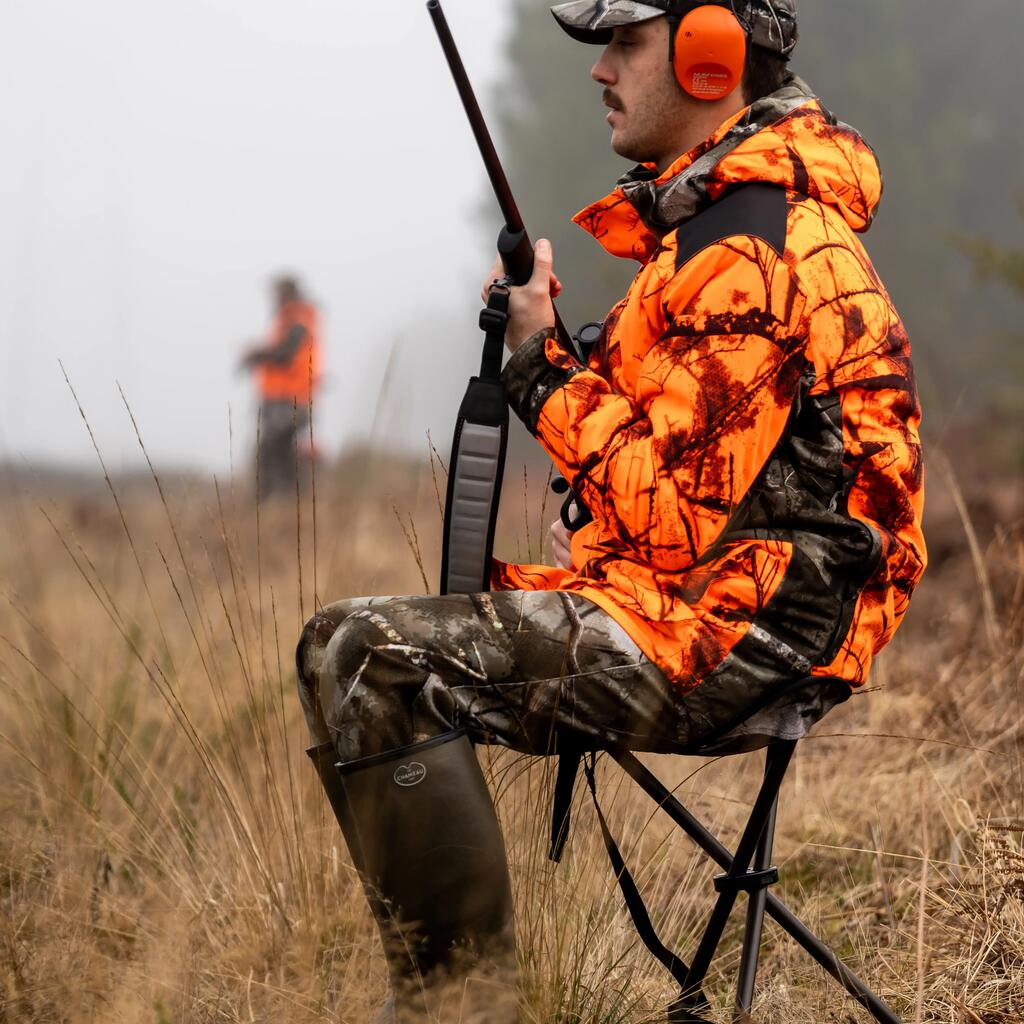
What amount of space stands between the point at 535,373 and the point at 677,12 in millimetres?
715

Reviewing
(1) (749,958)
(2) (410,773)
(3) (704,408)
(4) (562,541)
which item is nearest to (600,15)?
(3) (704,408)

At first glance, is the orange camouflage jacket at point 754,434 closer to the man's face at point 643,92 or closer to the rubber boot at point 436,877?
the man's face at point 643,92

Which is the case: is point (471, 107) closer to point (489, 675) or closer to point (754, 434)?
point (754, 434)

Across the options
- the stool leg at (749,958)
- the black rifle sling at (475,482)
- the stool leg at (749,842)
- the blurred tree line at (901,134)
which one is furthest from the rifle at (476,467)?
the blurred tree line at (901,134)

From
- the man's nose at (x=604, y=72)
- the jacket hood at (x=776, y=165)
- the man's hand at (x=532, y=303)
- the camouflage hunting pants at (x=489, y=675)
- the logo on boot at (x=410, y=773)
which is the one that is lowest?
the logo on boot at (x=410, y=773)

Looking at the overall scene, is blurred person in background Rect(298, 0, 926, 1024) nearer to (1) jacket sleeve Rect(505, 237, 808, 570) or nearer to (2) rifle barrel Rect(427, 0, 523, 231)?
(1) jacket sleeve Rect(505, 237, 808, 570)

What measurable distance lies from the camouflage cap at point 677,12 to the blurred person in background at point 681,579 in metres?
0.27

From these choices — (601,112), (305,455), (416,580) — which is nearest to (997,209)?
(601,112)

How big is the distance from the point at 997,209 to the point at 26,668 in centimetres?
3018

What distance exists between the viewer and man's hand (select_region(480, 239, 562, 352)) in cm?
248

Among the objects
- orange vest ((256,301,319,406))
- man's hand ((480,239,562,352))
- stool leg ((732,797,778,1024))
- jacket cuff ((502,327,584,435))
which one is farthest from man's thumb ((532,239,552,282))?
orange vest ((256,301,319,406))

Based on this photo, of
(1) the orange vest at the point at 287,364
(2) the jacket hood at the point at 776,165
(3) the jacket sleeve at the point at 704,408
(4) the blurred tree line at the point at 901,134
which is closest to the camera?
(3) the jacket sleeve at the point at 704,408

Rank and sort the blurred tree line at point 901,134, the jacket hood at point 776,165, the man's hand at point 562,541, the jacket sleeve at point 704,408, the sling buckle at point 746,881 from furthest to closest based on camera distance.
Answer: the blurred tree line at point 901,134 → the man's hand at point 562,541 → the sling buckle at point 746,881 → the jacket hood at point 776,165 → the jacket sleeve at point 704,408

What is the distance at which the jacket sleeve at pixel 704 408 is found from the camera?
7.16 ft
